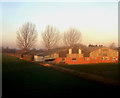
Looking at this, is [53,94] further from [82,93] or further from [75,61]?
[75,61]

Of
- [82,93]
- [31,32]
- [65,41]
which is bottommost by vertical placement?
[82,93]

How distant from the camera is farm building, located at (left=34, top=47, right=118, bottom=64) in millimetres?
37062

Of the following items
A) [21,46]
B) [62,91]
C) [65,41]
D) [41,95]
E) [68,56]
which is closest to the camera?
[41,95]

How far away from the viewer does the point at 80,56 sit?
3781cm

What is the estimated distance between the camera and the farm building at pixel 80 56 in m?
37.1

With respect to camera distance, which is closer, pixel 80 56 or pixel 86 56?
pixel 80 56

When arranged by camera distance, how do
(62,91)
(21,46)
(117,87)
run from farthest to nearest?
1. (21,46)
2. (117,87)
3. (62,91)

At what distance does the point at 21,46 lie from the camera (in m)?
52.0

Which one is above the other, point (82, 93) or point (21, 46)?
point (21, 46)

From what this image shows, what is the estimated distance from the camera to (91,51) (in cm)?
3944

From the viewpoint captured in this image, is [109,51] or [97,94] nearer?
[97,94]

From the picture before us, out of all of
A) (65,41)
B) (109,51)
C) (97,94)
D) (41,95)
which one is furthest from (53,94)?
(65,41)

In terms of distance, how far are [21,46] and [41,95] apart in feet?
146

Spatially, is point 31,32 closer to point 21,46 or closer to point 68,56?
point 21,46
